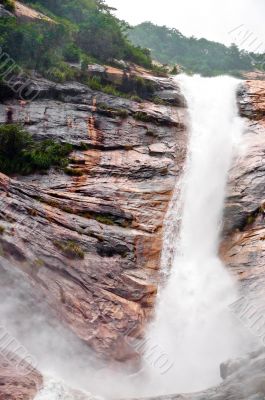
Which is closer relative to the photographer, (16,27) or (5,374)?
(5,374)

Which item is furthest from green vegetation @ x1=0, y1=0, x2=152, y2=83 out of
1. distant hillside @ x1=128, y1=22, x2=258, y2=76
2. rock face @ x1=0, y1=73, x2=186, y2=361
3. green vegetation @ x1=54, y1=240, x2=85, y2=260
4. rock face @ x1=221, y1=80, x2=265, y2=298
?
distant hillside @ x1=128, y1=22, x2=258, y2=76

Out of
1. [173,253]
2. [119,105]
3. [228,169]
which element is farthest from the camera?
[119,105]

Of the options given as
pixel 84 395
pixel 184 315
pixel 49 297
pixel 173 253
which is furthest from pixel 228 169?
pixel 84 395

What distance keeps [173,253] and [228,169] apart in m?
6.69

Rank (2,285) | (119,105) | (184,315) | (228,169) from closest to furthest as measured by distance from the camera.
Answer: (2,285) < (184,315) < (228,169) < (119,105)

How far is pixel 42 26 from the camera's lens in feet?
107

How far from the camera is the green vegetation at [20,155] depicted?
953 inches

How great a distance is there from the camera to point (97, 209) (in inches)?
860

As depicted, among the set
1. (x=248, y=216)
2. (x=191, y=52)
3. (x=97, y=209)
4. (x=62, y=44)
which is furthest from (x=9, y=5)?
(x=191, y=52)

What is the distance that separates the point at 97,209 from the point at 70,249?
3.43m

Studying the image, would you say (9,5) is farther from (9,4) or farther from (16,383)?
(16,383)

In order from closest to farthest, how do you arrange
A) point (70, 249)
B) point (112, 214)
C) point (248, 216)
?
point (70, 249)
point (112, 214)
point (248, 216)

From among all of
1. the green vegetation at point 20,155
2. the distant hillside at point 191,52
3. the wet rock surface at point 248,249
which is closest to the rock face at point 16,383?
the wet rock surface at point 248,249

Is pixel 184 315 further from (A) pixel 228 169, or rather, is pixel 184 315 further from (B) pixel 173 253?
(A) pixel 228 169
